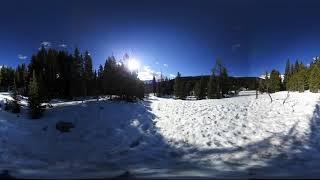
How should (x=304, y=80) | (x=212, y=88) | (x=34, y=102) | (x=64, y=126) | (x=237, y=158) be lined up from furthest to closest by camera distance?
1. (x=304, y=80)
2. (x=212, y=88)
3. (x=34, y=102)
4. (x=64, y=126)
5. (x=237, y=158)

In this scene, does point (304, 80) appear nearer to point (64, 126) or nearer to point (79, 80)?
point (79, 80)

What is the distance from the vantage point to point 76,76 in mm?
63844

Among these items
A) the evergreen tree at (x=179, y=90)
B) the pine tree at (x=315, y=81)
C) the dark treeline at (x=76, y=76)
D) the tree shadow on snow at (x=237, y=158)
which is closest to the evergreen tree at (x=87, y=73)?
the dark treeline at (x=76, y=76)

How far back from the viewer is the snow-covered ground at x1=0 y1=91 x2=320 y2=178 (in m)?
19.5

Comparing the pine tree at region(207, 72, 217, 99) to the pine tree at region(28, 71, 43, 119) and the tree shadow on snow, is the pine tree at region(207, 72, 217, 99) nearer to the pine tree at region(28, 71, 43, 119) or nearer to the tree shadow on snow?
the pine tree at region(28, 71, 43, 119)

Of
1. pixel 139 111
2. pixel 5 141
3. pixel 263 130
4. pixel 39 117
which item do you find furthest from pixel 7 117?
pixel 263 130

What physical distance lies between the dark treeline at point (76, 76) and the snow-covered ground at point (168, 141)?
955 cm

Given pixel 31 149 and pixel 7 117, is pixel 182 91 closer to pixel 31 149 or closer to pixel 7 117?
pixel 7 117

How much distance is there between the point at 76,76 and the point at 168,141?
39.9 metres

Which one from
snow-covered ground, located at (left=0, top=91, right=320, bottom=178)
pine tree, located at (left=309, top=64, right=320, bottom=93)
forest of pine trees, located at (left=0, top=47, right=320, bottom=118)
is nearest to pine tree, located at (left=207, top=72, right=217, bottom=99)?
forest of pine trees, located at (left=0, top=47, right=320, bottom=118)

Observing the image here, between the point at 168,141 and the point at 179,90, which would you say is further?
the point at 179,90

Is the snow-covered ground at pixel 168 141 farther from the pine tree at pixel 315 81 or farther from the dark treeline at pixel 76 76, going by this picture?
the pine tree at pixel 315 81

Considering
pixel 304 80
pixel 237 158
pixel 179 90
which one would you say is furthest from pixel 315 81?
pixel 237 158

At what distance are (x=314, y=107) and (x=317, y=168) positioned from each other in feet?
52.1
